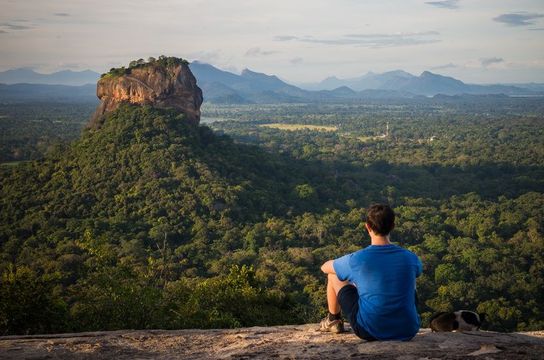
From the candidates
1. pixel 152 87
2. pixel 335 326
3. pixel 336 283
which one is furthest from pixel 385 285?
pixel 152 87

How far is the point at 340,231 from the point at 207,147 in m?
16.3

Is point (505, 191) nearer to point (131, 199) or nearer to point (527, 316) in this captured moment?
point (527, 316)

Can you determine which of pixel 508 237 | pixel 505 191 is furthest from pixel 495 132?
pixel 508 237

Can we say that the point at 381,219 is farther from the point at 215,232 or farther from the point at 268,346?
the point at 215,232

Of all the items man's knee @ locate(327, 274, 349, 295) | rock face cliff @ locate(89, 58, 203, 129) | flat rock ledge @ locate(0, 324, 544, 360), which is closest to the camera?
flat rock ledge @ locate(0, 324, 544, 360)

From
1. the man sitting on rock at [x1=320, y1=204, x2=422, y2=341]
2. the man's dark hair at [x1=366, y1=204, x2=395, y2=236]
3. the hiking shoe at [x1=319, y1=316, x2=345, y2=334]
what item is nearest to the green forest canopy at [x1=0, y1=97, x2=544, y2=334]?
the hiking shoe at [x1=319, y1=316, x2=345, y2=334]

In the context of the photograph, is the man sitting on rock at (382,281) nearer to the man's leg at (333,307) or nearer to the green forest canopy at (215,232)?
the man's leg at (333,307)

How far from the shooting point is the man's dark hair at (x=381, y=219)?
4.45 m

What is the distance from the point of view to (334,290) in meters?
5.04

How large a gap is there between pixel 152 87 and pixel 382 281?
134 ft

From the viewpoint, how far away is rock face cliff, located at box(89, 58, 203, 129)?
138 feet

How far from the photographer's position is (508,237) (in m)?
33.8

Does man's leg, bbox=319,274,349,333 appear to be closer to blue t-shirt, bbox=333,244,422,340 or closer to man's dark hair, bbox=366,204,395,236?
blue t-shirt, bbox=333,244,422,340

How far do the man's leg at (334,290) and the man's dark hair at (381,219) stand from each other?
768mm
